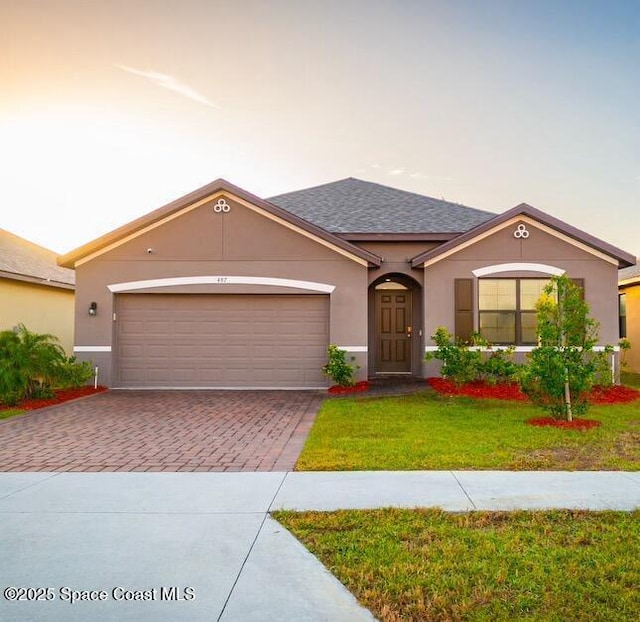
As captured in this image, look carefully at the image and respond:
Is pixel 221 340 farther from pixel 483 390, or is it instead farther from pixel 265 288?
pixel 483 390

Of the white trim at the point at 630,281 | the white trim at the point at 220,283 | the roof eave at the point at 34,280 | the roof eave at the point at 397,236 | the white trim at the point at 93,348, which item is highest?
the roof eave at the point at 397,236

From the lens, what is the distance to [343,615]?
302cm

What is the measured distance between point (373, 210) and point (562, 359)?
953cm

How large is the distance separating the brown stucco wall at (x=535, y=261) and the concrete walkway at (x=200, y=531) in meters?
8.62

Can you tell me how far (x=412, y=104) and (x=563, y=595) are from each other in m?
15.0

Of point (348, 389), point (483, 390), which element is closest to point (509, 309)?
point (483, 390)

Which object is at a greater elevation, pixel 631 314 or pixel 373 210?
pixel 373 210

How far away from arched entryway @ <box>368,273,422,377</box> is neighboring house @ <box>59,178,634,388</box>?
1763 millimetres

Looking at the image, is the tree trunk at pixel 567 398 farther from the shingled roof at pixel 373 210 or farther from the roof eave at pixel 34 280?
the roof eave at pixel 34 280

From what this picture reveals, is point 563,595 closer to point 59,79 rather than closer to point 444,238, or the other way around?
point 444,238

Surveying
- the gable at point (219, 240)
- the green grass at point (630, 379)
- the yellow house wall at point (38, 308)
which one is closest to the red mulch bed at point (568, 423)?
the green grass at point (630, 379)

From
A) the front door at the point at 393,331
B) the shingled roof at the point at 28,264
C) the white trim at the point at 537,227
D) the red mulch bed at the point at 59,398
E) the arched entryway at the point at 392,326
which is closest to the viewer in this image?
the red mulch bed at the point at 59,398

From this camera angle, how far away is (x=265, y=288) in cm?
1361

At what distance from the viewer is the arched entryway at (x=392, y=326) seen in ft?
52.1
